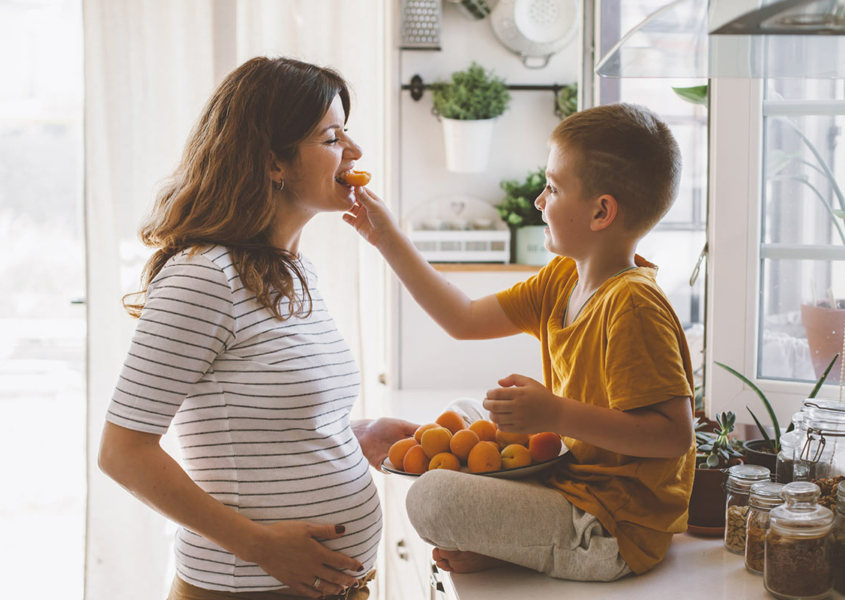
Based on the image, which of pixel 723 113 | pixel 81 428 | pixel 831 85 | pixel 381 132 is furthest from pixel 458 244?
pixel 81 428

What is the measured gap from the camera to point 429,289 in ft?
4.56

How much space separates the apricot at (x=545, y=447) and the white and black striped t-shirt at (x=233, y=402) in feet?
0.97

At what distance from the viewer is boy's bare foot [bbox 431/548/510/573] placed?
3.41ft

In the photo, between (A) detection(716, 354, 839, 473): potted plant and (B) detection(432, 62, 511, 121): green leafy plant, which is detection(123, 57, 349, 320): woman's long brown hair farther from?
(B) detection(432, 62, 511, 121): green leafy plant

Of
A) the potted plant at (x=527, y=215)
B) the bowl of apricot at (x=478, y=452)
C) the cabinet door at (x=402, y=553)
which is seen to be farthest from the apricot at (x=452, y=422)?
the potted plant at (x=527, y=215)

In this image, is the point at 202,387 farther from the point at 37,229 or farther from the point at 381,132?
the point at 37,229

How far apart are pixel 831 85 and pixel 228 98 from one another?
1165 millimetres

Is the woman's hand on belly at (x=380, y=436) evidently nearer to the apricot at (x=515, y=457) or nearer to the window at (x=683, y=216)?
the apricot at (x=515, y=457)

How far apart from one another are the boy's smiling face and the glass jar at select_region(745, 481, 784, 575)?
0.43 meters

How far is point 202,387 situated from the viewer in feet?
3.43

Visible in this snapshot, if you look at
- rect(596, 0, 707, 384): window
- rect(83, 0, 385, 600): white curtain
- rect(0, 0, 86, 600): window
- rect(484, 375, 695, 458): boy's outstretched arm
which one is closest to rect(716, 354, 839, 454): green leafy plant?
rect(484, 375, 695, 458): boy's outstretched arm

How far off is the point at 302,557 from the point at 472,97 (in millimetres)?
1693

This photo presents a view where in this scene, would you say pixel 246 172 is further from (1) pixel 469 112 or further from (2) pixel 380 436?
(1) pixel 469 112

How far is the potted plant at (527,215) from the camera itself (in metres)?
2.40
